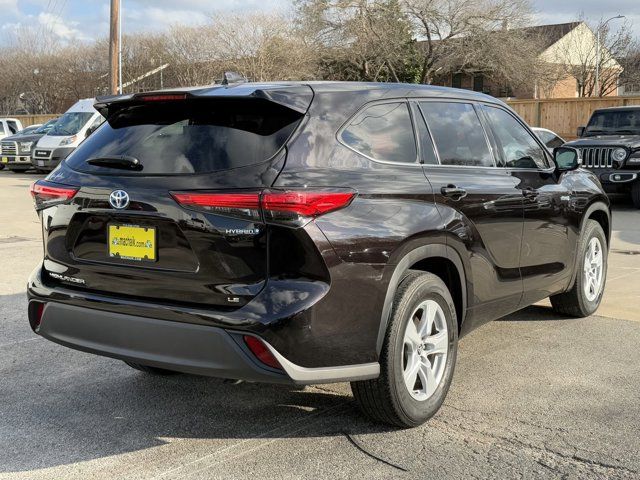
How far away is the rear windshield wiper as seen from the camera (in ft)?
11.7

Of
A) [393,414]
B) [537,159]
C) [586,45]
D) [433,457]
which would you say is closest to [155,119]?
[393,414]

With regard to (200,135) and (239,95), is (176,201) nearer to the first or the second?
(200,135)

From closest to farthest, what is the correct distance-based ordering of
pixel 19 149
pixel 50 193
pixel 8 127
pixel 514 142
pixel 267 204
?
pixel 267 204 → pixel 50 193 → pixel 514 142 → pixel 19 149 → pixel 8 127

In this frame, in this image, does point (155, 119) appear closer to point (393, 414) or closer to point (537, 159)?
point (393, 414)

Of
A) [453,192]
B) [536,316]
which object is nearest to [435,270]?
[453,192]

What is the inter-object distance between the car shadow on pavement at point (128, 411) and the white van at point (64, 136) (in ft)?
58.8

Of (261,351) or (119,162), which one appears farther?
(119,162)

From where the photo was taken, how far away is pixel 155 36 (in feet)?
124

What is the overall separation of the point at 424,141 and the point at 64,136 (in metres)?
19.9

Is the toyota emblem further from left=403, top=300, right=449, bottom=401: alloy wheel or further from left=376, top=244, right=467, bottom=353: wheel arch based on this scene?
left=403, top=300, right=449, bottom=401: alloy wheel

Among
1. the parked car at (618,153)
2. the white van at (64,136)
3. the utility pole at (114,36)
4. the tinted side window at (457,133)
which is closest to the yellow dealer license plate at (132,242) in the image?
the tinted side window at (457,133)

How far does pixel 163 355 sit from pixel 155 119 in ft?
3.91

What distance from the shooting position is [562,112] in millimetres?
25891

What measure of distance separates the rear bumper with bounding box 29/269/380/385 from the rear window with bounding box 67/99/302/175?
71cm
